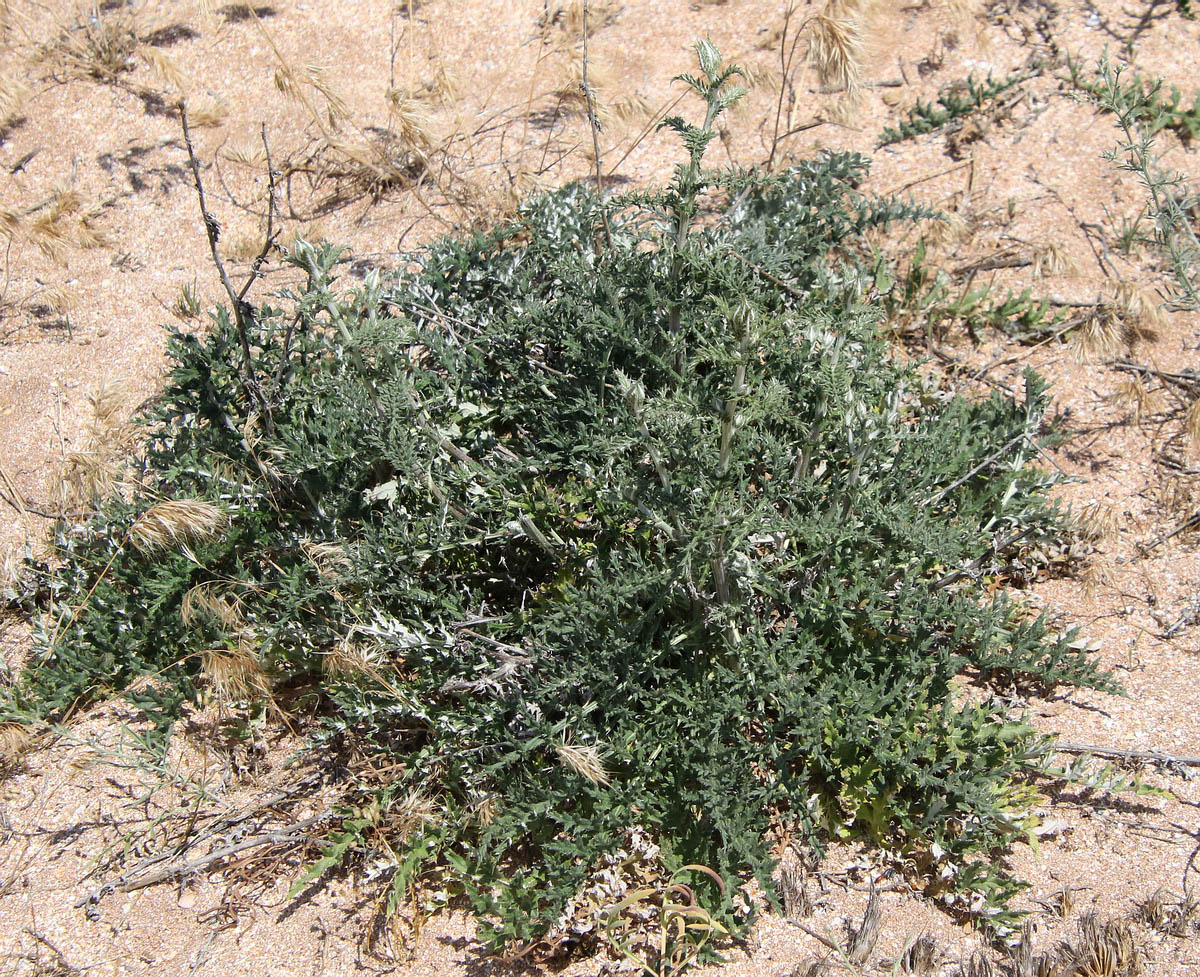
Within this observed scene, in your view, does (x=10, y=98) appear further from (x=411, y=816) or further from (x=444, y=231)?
(x=411, y=816)

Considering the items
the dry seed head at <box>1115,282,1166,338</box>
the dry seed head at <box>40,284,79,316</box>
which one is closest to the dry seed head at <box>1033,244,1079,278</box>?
the dry seed head at <box>1115,282,1166,338</box>

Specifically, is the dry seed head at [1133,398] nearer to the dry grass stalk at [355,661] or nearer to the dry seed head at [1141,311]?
the dry seed head at [1141,311]

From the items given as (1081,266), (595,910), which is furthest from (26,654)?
(1081,266)

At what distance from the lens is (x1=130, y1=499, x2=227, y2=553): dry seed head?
3111 millimetres

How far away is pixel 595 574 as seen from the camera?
9.45 ft

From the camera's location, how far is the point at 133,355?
15.4ft

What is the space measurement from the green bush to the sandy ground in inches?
9.3

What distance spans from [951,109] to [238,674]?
173 inches

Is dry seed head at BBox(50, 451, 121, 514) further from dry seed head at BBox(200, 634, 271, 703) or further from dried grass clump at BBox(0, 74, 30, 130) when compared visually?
dried grass clump at BBox(0, 74, 30, 130)

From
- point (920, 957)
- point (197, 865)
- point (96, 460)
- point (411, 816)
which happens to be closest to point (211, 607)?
point (197, 865)

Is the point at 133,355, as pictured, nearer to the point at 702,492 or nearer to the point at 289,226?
the point at 289,226

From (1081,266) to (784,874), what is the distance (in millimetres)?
3200

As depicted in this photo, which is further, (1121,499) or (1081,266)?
(1081,266)

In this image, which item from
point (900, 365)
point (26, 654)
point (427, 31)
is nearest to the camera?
point (26, 654)
